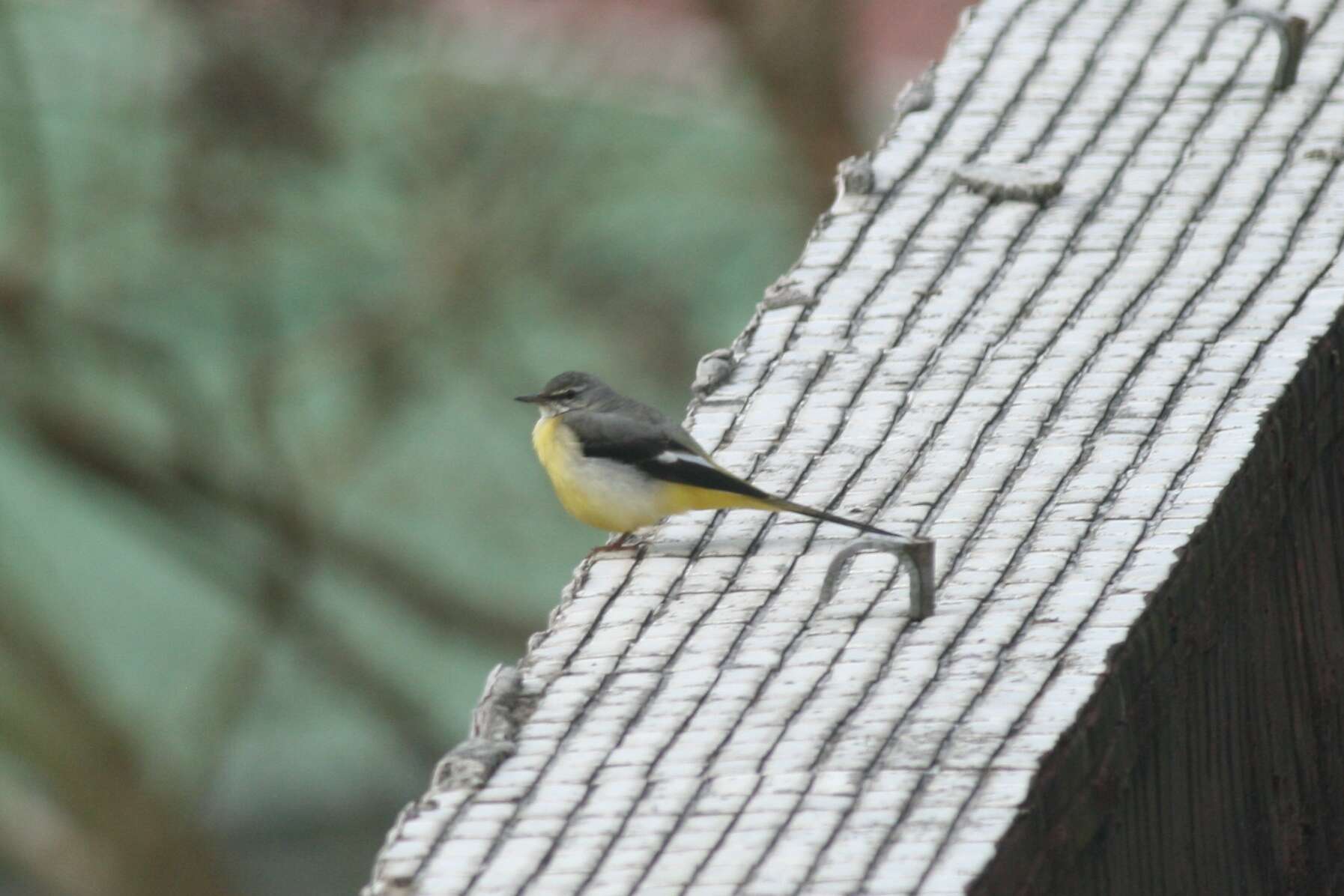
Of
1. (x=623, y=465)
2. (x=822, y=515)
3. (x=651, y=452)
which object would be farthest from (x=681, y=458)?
(x=822, y=515)

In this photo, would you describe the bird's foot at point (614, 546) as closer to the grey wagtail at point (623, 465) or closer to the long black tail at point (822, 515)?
the grey wagtail at point (623, 465)

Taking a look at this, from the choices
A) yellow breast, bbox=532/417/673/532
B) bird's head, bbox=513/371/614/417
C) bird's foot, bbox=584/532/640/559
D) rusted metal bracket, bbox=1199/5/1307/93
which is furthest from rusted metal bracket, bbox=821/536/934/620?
rusted metal bracket, bbox=1199/5/1307/93

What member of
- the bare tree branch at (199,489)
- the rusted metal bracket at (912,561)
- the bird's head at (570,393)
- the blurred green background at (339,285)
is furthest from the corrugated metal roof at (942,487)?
the bare tree branch at (199,489)

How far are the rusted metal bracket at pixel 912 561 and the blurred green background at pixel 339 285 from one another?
12.8m

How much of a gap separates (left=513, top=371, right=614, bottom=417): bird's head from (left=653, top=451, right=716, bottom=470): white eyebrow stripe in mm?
878

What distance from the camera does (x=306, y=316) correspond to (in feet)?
69.9

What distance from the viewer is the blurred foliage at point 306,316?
57.7 ft

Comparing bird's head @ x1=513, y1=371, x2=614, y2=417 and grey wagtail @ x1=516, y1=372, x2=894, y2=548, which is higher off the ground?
bird's head @ x1=513, y1=371, x2=614, y2=417

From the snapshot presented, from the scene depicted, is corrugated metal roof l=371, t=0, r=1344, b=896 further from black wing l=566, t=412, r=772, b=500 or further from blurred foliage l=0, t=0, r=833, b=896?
blurred foliage l=0, t=0, r=833, b=896

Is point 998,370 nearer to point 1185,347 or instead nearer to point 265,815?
point 1185,347

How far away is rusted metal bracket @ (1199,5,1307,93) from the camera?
26.1 feet

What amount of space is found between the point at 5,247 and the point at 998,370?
13575 millimetres

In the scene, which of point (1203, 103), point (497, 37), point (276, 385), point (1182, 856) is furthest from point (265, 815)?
point (1182, 856)

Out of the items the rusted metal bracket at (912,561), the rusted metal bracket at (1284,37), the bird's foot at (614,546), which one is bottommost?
the rusted metal bracket at (912,561)
